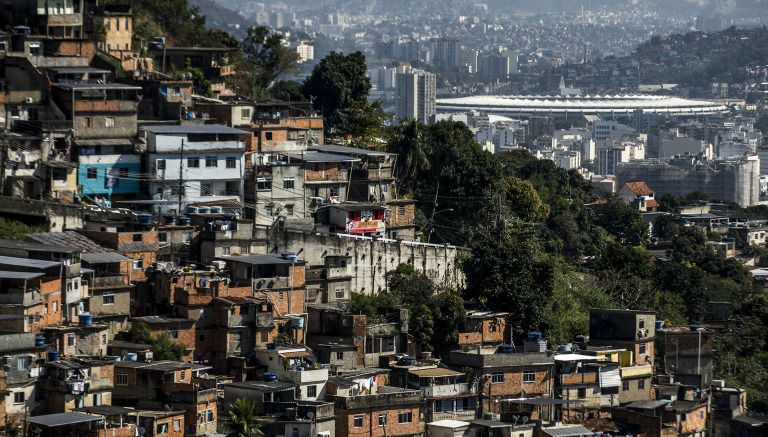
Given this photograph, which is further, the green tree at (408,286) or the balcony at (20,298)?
the green tree at (408,286)

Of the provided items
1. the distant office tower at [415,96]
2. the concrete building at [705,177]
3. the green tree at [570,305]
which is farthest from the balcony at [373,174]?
the distant office tower at [415,96]

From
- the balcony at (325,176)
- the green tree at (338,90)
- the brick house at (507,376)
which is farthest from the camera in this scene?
the green tree at (338,90)

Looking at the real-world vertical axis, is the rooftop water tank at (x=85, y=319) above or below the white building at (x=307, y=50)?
below

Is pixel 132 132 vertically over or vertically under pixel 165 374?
over

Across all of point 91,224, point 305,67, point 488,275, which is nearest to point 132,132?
point 91,224

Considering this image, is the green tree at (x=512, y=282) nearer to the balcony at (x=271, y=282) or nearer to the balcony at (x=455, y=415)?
the balcony at (x=455, y=415)

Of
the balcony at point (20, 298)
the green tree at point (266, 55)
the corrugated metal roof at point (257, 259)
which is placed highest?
the green tree at point (266, 55)

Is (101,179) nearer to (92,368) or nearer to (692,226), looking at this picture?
(92,368)
